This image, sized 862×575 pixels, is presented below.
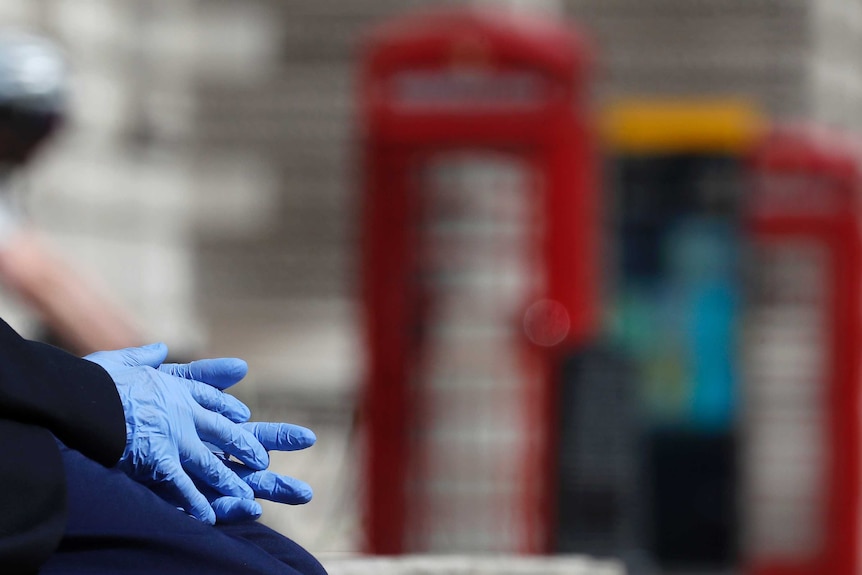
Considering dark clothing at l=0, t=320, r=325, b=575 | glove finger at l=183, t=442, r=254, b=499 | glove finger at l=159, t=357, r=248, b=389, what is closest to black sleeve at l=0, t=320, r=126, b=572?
dark clothing at l=0, t=320, r=325, b=575

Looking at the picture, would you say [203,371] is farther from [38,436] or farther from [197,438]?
[38,436]

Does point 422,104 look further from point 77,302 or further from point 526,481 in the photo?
point 77,302

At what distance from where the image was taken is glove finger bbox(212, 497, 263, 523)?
5.75 ft

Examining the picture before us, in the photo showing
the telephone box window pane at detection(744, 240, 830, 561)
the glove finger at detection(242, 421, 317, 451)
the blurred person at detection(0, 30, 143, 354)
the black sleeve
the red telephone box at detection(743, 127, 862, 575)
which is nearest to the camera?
the black sleeve

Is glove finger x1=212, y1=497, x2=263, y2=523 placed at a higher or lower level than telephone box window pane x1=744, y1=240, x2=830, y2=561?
higher

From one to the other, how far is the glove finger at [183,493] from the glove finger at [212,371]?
0.52 ft

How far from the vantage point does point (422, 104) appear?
18.4ft

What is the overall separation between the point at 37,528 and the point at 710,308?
542 cm

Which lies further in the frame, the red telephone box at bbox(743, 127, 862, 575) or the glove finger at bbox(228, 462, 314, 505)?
the red telephone box at bbox(743, 127, 862, 575)

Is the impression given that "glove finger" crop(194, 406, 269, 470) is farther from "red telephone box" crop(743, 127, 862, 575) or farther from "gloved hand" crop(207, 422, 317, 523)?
"red telephone box" crop(743, 127, 862, 575)

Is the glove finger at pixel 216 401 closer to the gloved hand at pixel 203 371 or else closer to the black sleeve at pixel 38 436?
the gloved hand at pixel 203 371

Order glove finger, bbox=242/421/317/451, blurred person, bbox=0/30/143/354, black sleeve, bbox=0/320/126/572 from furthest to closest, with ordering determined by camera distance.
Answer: blurred person, bbox=0/30/143/354 → glove finger, bbox=242/421/317/451 → black sleeve, bbox=0/320/126/572

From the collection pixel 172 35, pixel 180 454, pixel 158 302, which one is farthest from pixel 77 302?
pixel 172 35

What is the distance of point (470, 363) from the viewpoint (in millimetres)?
5809
